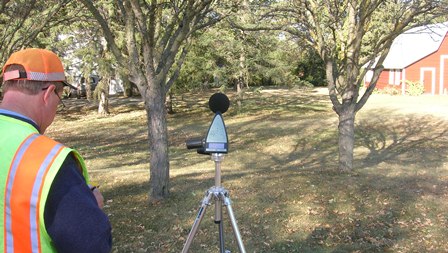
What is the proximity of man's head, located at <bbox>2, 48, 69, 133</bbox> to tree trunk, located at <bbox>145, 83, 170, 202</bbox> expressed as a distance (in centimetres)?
473

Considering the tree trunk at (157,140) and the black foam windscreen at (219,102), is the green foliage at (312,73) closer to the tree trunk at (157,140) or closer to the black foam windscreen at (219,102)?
the tree trunk at (157,140)

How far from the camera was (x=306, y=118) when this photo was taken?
22.9m

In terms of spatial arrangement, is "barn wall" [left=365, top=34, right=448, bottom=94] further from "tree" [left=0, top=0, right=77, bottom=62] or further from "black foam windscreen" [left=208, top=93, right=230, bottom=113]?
"black foam windscreen" [left=208, top=93, right=230, bottom=113]

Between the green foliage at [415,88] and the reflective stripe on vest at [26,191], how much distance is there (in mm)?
36977

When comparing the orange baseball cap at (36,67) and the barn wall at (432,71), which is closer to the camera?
the orange baseball cap at (36,67)

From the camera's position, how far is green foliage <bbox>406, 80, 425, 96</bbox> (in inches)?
1384

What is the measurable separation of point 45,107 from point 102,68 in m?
20.6

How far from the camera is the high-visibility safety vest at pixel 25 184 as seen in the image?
1396mm

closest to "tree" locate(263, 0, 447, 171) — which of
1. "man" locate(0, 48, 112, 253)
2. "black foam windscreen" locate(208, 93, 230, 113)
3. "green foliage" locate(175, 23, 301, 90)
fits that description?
"black foam windscreen" locate(208, 93, 230, 113)

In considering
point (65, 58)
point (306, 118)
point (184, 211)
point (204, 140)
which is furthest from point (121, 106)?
point (204, 140)

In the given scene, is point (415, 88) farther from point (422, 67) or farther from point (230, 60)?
point (230, 60)

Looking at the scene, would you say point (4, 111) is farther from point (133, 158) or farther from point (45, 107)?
point (133, 158)

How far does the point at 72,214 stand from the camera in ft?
4.64

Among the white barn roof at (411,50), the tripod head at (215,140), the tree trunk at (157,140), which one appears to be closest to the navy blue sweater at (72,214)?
the tripod head at (215,140)
